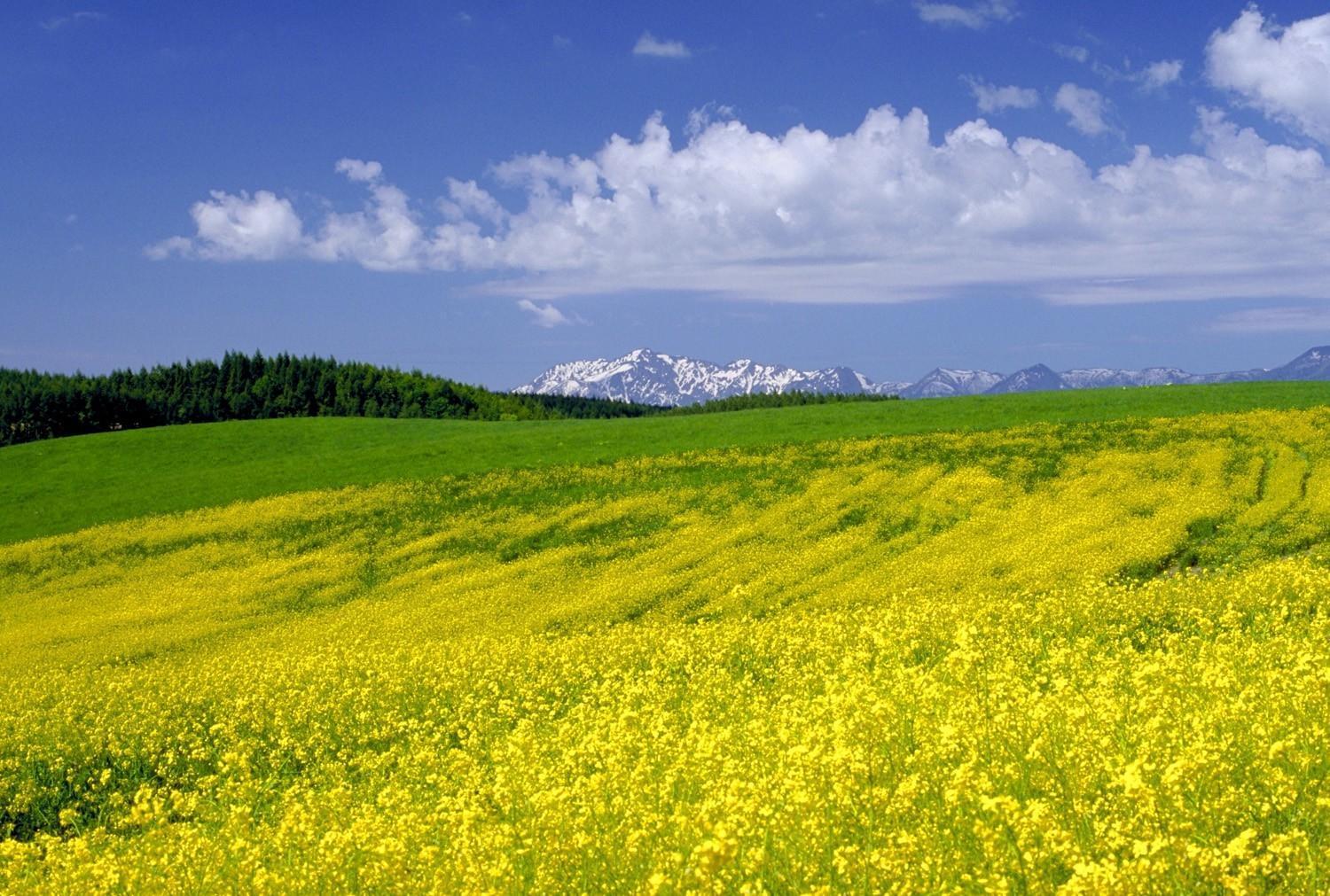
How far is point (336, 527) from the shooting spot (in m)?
34.2

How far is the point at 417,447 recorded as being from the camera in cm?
A: 4628

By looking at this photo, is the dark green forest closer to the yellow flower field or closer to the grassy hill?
the grassy hill

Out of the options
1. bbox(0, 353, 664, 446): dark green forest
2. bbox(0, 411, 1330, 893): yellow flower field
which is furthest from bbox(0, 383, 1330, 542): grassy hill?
bbox(0, 353, 664, 446): dark green forest

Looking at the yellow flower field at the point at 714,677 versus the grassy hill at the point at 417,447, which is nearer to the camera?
the yellow flower field at the point at 714,677

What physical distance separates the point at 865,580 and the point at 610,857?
17.4 meters

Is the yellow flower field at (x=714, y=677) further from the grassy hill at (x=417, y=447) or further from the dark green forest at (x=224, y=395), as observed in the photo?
the dark green forest at (x=224, y=395)

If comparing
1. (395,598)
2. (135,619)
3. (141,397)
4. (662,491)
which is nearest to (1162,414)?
(662,491)

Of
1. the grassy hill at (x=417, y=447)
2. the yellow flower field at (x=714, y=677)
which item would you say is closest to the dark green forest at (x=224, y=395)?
the grassy hill at (x=417, y=447)

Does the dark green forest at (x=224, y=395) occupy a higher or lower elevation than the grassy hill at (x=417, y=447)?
higher

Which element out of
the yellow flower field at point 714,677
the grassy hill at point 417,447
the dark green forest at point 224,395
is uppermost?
the dark green forest at point 224,395

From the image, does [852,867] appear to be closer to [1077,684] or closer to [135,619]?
[1077,684]

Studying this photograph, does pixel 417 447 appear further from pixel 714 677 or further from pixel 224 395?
pixel 224 395

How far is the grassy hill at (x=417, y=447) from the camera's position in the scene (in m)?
40.2

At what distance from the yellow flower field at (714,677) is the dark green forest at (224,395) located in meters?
73.6
